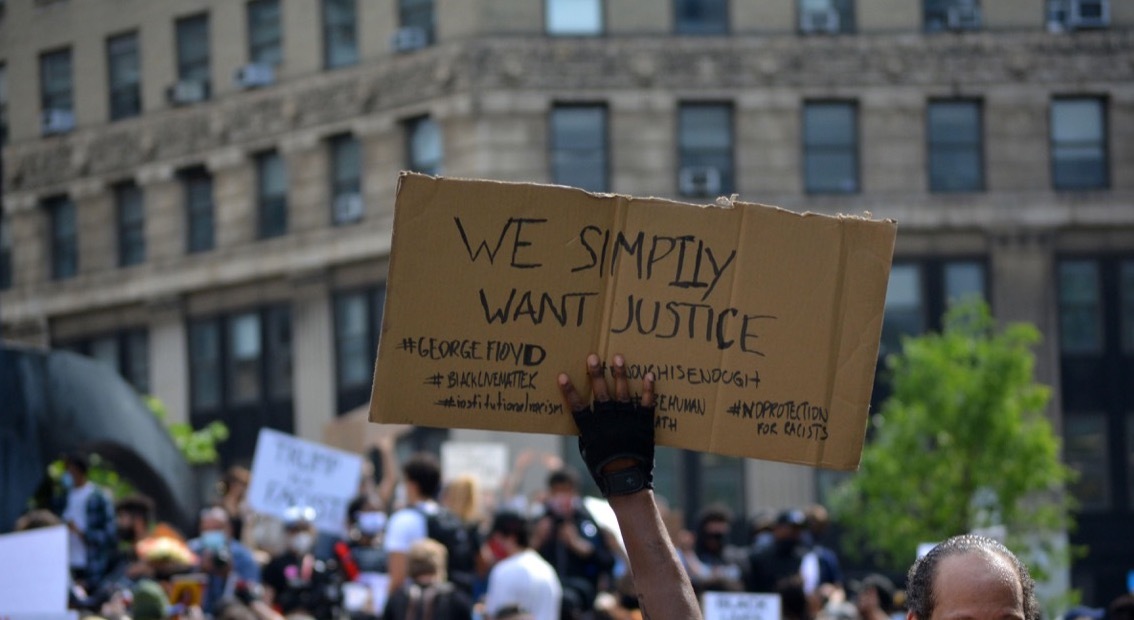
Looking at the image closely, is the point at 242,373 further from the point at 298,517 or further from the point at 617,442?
the point at 617,442

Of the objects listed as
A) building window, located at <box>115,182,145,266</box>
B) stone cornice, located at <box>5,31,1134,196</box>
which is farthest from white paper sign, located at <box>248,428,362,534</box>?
building window, located at <box>115,182,145,266</box>

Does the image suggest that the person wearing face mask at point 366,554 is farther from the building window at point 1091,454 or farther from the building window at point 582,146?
the building window at point 1091,454

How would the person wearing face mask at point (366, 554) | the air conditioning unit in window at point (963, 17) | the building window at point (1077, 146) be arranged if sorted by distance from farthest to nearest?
1. the building window at point (1077, 146)
2. the air conditioning unit in window at point (963, 17)
3. the person wearing face mask at point (366, 554)

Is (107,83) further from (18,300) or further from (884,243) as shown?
(884,243)

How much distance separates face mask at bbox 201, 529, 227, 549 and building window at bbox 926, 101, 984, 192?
26937 millimetres

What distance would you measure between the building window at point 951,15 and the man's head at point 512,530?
1122 inches

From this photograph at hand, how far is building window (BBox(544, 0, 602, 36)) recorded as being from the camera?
130ft

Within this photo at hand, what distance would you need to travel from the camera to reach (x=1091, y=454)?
40125 millimetres

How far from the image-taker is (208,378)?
4391 centimetres

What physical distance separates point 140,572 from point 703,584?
3.39 m

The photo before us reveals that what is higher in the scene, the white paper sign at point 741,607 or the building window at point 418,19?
the building window at point 418,19

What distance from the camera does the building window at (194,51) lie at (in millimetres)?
43750

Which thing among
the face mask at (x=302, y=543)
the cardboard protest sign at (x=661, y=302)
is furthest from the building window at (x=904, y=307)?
the cardboard protest sign at (x=661, y=302)

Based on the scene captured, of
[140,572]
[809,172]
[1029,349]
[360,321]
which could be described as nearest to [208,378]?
[360,321]
